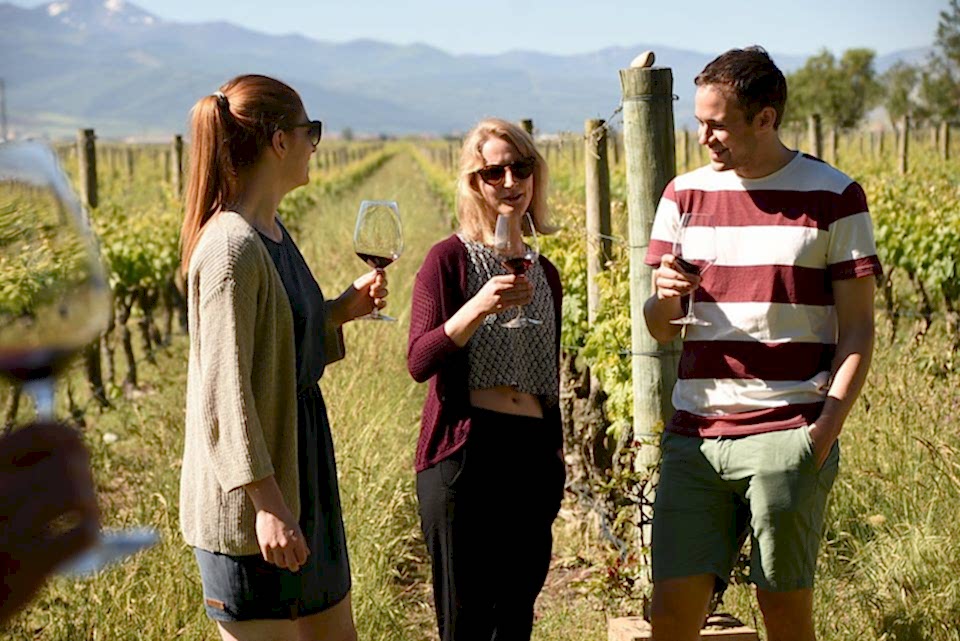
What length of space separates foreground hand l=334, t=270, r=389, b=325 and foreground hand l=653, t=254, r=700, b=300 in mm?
650

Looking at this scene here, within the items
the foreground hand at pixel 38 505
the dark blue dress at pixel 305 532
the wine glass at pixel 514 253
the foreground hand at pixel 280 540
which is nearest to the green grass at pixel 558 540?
the dark blue dress at pixel 305 532

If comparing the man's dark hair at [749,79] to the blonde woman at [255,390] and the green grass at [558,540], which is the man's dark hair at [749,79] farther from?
the green grass at [558,540]

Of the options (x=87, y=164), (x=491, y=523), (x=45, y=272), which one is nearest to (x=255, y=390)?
(x=491, y=523)

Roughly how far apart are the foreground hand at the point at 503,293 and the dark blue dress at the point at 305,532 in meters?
0.38

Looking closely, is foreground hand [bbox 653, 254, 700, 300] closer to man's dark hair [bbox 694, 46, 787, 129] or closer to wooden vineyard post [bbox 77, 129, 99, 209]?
man's dark hair [bbox 694, 46, 787, 129]

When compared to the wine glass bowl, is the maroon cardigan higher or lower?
lower

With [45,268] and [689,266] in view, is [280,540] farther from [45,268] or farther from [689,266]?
[45,268]

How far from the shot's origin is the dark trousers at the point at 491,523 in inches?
129

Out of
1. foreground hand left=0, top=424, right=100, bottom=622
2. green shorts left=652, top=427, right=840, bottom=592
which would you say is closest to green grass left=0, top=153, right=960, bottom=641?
green shorts left=652, top=427, right=840, bottom=592

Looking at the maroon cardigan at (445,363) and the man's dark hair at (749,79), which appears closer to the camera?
the man's dark hair at (749,79)

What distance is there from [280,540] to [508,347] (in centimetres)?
98

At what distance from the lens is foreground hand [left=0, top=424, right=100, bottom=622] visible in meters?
0.69

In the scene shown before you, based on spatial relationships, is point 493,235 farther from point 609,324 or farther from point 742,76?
point 609,324

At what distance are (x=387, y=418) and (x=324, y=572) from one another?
141 inches
